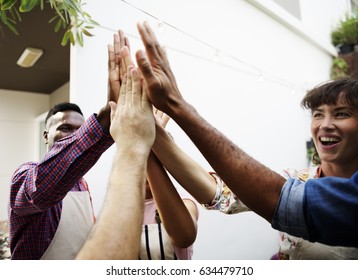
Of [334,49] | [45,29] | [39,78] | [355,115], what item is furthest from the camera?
[334,49]

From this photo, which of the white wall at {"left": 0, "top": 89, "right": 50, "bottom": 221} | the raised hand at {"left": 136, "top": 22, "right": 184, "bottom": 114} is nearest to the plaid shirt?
the raised hand at {"left": 136, "top": 22, "right": 184, "bottom": 114}

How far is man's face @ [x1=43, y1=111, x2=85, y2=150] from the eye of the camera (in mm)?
1167

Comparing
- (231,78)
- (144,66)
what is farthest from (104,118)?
(231,78)

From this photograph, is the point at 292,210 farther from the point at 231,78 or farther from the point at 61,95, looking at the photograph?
the point at 61,95

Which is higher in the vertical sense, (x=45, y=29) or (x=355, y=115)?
(x=45, y=29)

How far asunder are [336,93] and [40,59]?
250 cm

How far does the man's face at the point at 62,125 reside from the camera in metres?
1.17

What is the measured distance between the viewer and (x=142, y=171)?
0.57 meters

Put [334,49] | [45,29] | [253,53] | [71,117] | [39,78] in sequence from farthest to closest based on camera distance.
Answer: [334,49]
[39,78]
[253,53]
[45,29]
[71,117]

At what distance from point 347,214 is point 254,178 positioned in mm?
190

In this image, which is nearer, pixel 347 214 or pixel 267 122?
pixel 347 214
